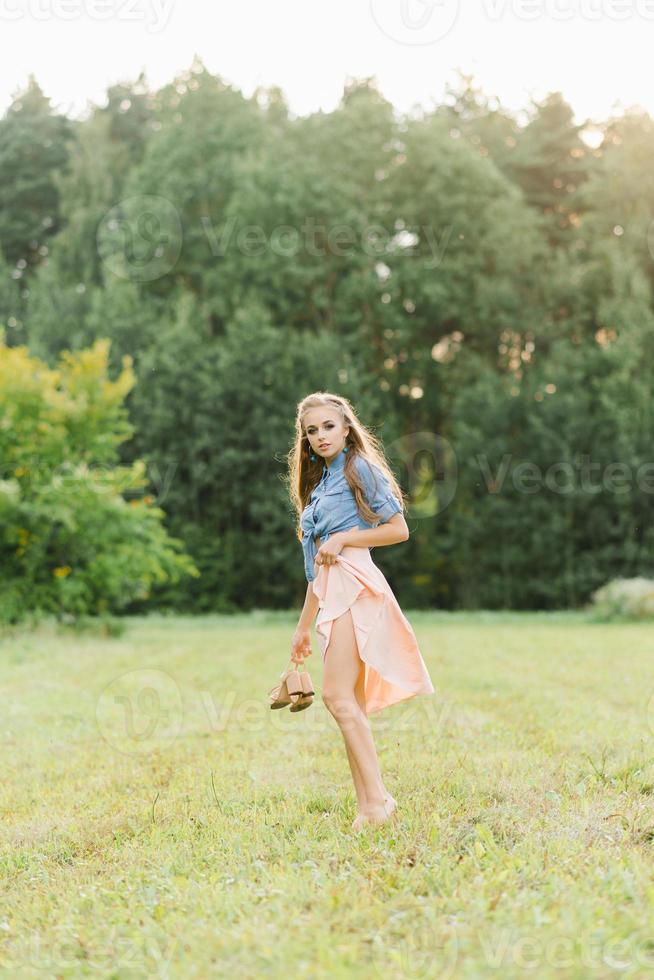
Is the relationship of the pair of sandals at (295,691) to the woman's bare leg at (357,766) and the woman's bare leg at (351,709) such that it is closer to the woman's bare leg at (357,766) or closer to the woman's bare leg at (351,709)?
the woman's bare leg at (351,709)

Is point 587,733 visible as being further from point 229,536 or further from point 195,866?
point 229,536

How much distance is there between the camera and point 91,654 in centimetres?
1084

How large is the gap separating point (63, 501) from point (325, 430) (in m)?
9.41

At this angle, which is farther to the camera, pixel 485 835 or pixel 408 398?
pixel 408 398

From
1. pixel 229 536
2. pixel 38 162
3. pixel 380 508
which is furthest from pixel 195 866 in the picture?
pixel 38 162

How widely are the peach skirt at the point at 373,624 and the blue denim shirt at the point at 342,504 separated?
0.36 feet

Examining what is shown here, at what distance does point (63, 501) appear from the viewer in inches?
499

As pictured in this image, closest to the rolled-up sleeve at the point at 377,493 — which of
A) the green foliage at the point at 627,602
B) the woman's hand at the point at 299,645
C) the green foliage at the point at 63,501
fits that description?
the woman's hand at the point at 299,645

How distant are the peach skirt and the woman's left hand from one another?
4cm

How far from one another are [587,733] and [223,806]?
2.38 metres

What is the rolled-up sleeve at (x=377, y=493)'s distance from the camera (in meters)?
3.89

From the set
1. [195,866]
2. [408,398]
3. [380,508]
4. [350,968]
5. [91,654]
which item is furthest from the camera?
[408,398]

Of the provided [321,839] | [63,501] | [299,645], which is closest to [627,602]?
[63,501]

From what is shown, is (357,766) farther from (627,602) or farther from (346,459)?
(627,602)
